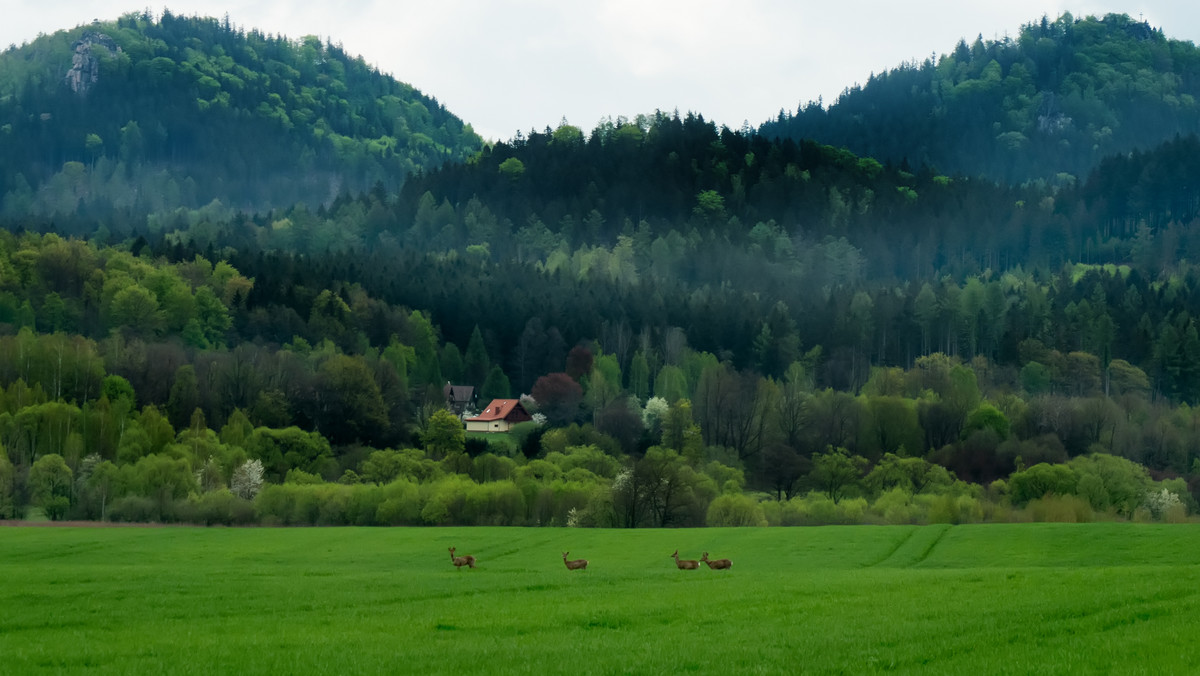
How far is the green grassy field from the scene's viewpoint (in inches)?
922

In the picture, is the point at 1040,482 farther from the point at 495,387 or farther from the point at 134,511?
the point at 495,387

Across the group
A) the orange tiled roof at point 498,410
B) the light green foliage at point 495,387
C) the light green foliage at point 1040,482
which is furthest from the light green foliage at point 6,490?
the light green foliage at point 495,387

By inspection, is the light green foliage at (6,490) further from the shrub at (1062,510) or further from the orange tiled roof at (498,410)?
the shrub at (1062,510)

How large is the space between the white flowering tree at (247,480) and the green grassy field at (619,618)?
48.1 m

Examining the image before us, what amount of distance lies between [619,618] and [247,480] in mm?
81208

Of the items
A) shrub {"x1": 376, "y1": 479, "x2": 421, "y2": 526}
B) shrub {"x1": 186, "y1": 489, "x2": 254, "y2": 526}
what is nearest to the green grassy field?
shrub {"x1": 186, "y1": 489, "x2": 254, "y2": 526}

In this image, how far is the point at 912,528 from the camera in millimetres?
67500

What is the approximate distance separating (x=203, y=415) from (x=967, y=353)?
11219cm

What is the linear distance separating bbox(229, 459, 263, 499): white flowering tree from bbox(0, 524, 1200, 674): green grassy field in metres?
48.1

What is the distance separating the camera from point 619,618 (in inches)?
1174

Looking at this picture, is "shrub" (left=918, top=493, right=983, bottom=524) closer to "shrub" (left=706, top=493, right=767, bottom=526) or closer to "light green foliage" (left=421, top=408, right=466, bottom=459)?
"shrub" (left=706, top=493, right=767, bottom=526)

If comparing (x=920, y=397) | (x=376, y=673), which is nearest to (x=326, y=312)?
(x=920, y=397)

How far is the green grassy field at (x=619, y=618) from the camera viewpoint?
23406 millimetres

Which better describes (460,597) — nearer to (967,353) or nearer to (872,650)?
(872,650)
